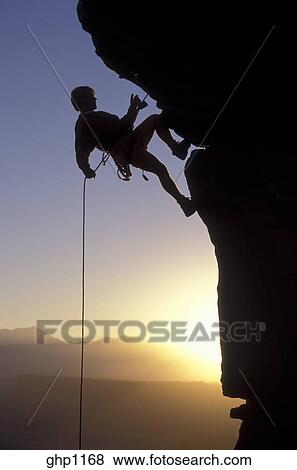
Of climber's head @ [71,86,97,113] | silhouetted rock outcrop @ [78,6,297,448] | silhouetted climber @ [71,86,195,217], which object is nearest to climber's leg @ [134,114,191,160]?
silhouetted climber @ [71,86,195,217]

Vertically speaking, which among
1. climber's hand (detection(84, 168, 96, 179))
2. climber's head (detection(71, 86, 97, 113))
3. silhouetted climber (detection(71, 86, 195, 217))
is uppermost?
climber's head (detection(71, 86, 97, 113))

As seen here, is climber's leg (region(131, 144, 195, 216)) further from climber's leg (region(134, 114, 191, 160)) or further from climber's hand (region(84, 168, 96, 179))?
climber's hand (region(84, 168, 96, 179))

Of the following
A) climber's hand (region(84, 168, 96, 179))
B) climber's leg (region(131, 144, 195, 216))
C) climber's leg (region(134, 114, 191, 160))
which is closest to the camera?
climber's leg (region(131, 144, 195, 216))

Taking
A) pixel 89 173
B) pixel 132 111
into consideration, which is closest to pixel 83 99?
pixel 132 111

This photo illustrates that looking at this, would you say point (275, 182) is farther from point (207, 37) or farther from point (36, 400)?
point (36, 400)

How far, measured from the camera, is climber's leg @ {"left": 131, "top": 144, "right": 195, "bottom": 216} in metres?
→ 12.4

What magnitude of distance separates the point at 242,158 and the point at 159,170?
1811 millimetres

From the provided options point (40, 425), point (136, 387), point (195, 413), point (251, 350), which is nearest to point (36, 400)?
point (40, 425)

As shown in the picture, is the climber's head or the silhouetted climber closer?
the silhouetted climber

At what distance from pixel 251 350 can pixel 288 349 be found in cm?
94

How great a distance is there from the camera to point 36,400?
138 meters

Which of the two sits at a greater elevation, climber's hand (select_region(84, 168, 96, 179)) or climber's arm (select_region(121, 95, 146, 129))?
climber's arm (select_region(121, 95, 146, 129))

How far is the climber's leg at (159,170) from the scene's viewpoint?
1238 cm

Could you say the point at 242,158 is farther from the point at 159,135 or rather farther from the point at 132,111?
the point at 132,111
